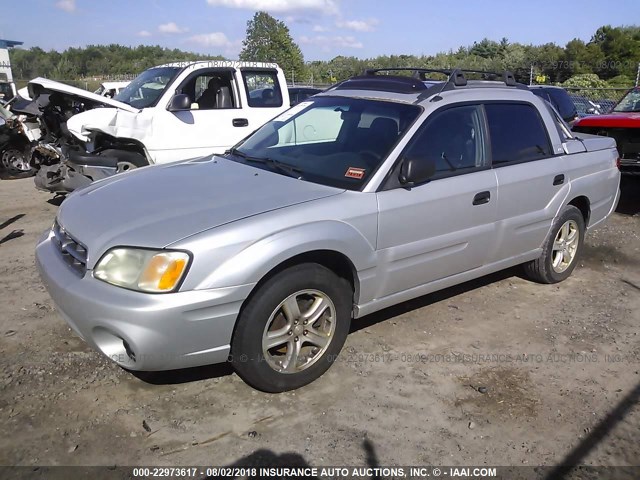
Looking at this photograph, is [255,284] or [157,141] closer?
[255,284]

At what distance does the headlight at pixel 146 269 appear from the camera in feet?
9.00

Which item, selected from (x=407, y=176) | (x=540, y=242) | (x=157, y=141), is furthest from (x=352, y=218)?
(x=157, y=141)

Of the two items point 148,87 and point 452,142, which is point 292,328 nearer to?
point 452,142

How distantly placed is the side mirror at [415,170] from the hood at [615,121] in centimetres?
610

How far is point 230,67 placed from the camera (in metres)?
7.61

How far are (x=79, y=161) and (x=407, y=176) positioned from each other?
4985 mm

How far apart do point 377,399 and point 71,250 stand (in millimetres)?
1981

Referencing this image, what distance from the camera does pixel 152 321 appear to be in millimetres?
2693

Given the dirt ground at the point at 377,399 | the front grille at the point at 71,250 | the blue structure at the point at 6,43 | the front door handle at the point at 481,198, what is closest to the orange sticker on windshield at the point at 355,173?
the front door handle at the point at 481,198

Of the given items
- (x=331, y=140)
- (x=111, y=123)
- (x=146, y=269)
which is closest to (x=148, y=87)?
(x=111, y=123)

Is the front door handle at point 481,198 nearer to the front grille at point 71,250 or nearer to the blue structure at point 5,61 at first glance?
the front grille at point 71,250

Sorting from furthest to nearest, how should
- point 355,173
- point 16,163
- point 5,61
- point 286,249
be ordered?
1. point 5,61
2. point 16,163
3. point 355,173
4. point 286,249

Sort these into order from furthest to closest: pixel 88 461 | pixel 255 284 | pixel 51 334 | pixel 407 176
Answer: pixel 51 334, pixel 407 176, pixel 255 284, pixel 88 461

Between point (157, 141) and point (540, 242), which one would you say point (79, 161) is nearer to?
point (157, 141)
